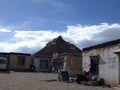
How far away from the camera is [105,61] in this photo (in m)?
25.9

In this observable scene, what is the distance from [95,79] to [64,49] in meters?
43.5

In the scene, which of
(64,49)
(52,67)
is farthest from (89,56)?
(64,49)

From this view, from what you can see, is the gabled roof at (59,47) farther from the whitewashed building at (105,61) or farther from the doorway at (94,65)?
the doorway at (94,65)

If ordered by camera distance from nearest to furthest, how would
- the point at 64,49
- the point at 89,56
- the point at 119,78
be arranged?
the point at 119,78, the point at 89,56, the point at 64,49

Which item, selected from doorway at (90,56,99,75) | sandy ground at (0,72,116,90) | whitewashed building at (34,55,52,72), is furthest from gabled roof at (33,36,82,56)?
sandy ground at (0,72,116,90)

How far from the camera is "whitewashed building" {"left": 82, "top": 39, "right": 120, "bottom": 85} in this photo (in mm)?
23703

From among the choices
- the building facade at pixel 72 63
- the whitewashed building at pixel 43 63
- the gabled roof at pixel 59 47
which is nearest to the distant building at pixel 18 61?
the whitewashed building at pixel 43 63

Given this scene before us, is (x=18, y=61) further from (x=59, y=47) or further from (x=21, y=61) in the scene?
(x=59, y=47)

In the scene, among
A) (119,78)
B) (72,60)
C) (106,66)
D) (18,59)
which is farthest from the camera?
(18,59)

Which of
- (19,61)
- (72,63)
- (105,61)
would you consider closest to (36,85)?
(105,61)

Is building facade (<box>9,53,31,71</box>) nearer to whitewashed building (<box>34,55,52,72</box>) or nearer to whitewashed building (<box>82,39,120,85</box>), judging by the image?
whitewashed building (<box>34,55,52,72</box>)

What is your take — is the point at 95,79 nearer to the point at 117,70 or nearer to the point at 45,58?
the point at 117,70

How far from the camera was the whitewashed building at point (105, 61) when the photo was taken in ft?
77.8

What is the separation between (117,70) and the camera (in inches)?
925
